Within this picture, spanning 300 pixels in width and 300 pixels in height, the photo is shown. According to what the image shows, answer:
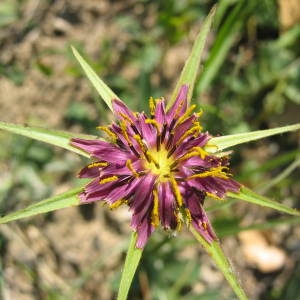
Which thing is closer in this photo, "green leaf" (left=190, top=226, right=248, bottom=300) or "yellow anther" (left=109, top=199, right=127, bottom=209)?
"green leaf" (left=190, top=226, right=248, bottom=300)

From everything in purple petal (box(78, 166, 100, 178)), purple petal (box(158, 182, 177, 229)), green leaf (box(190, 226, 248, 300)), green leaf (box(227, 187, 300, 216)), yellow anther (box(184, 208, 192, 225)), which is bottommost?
green leaf (box(190, 226, 248, 300))

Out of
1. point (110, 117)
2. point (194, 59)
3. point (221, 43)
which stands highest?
point (110, 117)

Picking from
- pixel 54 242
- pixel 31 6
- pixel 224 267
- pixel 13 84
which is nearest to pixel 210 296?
pixel 54 242

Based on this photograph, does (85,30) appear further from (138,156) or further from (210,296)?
(210,296)

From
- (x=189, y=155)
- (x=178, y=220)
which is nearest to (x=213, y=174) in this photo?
(x=189, y=155)

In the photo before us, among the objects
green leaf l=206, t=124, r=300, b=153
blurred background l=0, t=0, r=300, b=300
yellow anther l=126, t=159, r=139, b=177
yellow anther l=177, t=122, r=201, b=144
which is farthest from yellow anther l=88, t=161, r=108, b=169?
blurred background l=0, t=0, r=300, b=300

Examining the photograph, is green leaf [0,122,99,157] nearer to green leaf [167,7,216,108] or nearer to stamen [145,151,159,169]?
stamen [145,151,159,169]

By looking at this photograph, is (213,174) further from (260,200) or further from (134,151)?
(134,151)

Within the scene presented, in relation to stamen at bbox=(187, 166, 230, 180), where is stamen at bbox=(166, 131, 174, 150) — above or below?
above
